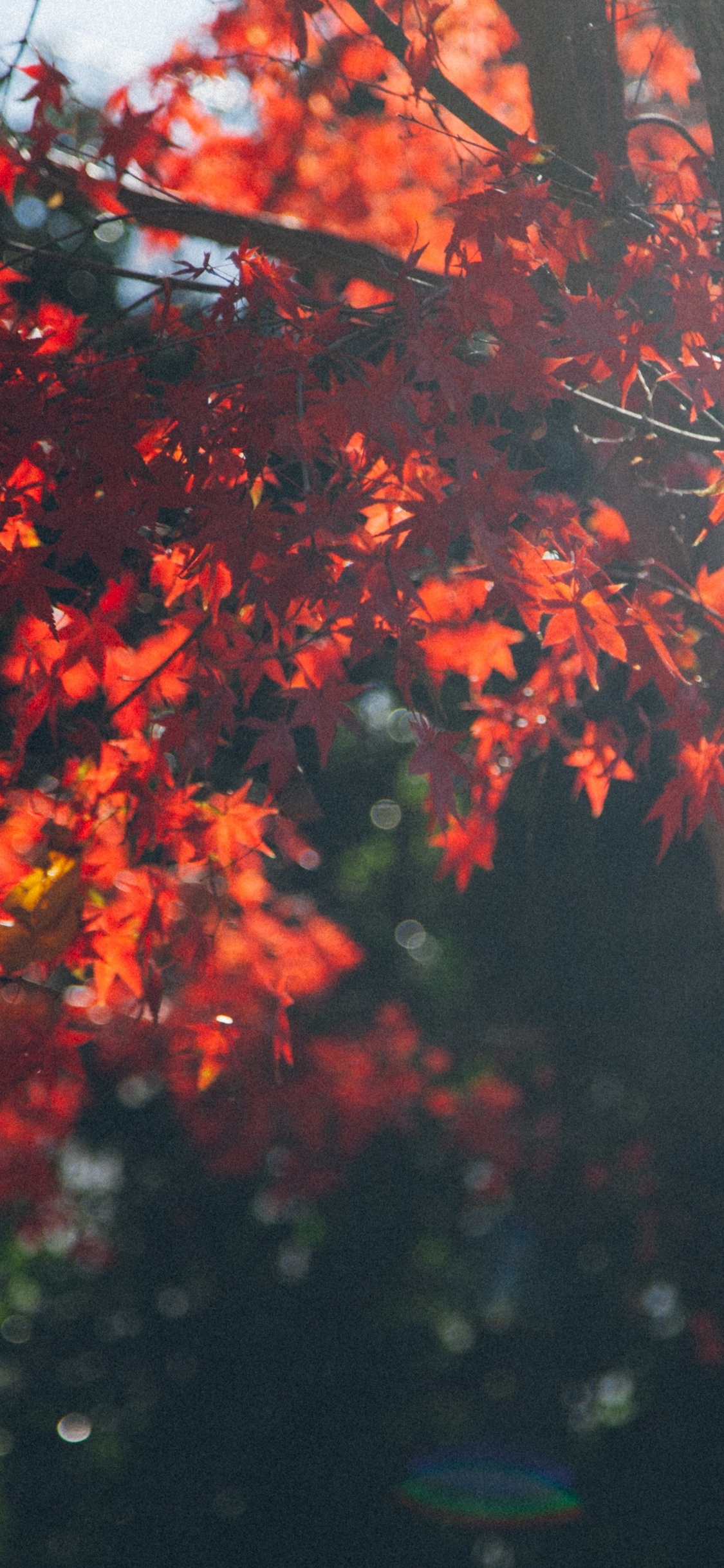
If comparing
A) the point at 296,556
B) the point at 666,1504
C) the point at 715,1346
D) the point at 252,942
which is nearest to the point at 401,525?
the point at 296,556

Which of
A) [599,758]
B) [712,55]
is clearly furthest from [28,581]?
[599,758]

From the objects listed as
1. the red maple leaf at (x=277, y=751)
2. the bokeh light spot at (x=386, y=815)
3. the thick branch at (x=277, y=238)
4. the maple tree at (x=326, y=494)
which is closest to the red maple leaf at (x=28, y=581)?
the maple tree at (x=326, y=494)

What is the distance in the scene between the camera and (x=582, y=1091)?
566 centimetres

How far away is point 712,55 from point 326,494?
1482 millimetres

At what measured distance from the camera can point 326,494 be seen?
2.04 metres

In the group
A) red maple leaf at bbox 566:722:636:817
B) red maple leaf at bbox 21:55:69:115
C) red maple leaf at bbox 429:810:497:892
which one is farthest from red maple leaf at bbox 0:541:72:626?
red maple leaf at bbox 566:722:636:817

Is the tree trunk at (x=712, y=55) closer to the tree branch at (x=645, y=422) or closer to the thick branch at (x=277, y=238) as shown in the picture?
the tree branch at (x=645, y=422)

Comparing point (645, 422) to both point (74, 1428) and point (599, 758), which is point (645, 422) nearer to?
point (599, 758)

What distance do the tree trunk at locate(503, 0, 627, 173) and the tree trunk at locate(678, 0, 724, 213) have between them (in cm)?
29

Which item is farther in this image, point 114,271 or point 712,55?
point 712,55

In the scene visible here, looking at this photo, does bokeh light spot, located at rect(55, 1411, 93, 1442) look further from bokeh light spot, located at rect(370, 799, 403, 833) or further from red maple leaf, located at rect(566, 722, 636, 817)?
red maple leaf, located at rect(566, 722, 636, 817)

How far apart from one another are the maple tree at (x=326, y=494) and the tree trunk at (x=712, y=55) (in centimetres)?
3

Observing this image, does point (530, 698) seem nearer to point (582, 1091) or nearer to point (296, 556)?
point (296, 556)

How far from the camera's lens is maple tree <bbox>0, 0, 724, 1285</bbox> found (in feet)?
6.57
